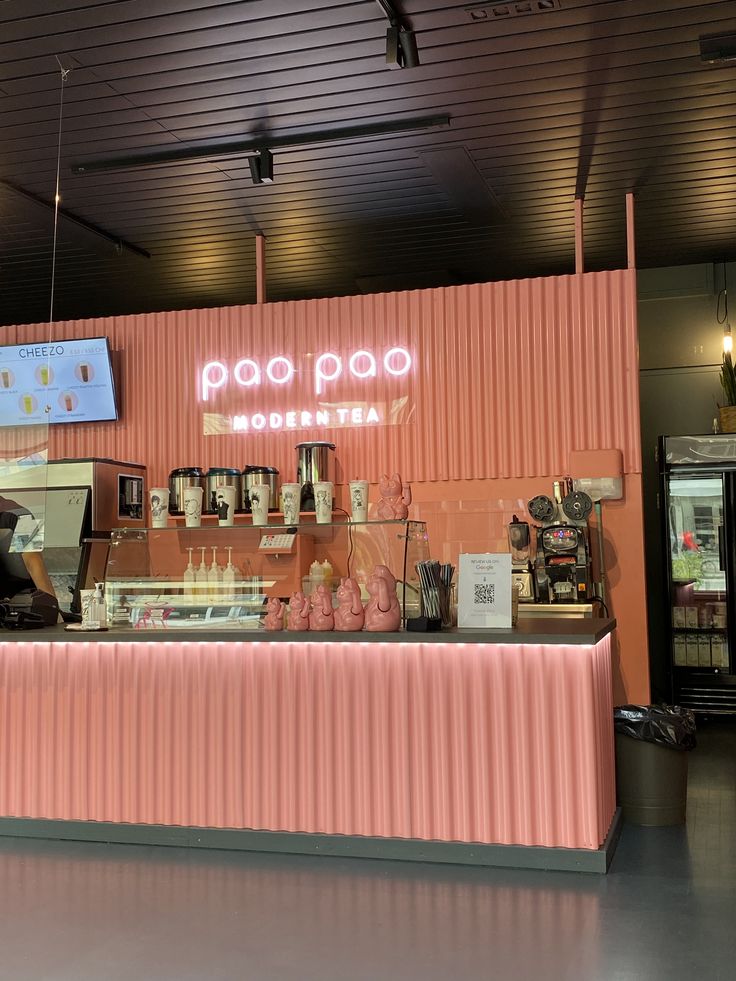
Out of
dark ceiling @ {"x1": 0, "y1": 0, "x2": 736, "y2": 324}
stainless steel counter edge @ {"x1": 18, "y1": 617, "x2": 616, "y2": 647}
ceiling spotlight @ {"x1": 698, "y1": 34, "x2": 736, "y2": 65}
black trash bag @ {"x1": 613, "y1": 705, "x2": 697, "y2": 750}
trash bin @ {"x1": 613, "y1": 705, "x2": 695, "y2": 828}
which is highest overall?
dark ceiling @ {"x1": 0, "y1": 0, "x2": 736, "y2": 324}

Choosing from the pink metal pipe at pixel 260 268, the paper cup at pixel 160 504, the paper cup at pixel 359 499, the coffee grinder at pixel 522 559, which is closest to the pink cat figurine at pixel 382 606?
the paper cup at pixel 359 499

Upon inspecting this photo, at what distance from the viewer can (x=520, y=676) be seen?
13.8ft

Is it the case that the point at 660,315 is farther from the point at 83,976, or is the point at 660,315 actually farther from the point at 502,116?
the point at 83,976

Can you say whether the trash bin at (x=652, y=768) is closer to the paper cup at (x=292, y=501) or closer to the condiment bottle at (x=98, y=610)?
the paper cup at (x=292, y=501)

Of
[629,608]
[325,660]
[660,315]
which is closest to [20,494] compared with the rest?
[325,660]

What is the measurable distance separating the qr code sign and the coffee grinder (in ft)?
6.18

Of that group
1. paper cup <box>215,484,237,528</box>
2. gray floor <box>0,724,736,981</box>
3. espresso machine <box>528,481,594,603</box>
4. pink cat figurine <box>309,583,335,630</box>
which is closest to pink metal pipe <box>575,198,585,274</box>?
espresso machine <box>528,481,594,603</box>

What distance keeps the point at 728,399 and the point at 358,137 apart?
4.14 metres

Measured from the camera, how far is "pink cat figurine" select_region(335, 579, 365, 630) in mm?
4414

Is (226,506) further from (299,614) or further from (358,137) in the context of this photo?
(358,137)

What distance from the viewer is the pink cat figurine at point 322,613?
446cm

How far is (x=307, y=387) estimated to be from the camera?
23.0ft

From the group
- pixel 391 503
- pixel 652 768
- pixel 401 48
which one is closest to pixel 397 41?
pixel 401 48

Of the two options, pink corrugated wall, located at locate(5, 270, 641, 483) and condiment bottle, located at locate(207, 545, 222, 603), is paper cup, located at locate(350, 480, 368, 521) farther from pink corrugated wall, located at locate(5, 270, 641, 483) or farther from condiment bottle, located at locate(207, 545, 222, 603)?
pink corrugated wall, located at locate(5, 270, 641, 483)
